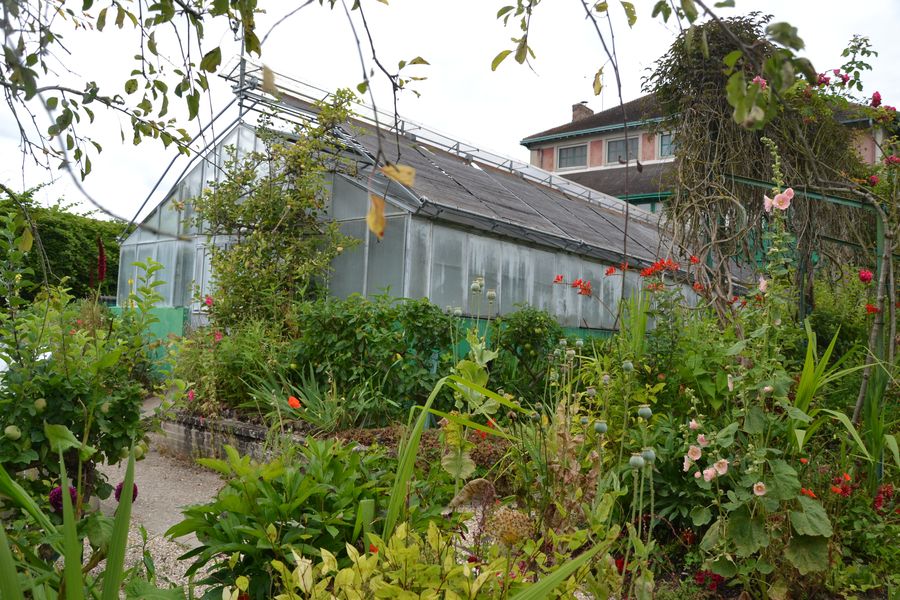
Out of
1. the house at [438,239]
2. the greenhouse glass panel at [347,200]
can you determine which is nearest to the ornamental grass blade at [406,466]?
the house at [438,239]

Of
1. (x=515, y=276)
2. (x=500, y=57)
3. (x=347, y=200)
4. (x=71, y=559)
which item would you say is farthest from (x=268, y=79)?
(x=515, y=276)

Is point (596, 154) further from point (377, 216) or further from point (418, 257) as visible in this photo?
point (377, 216)

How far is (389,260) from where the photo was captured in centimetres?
798

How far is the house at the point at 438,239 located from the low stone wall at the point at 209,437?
1834 millimetres

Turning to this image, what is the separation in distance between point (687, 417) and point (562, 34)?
2.67m

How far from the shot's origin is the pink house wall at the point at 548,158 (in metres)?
25.1

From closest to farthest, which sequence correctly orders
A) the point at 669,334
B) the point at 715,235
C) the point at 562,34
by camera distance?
the point at 562,34 < the point at 669,334 < the point at 715,235

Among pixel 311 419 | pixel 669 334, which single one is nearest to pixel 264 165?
pixel 311 419

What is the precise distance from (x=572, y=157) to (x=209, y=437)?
20457mm

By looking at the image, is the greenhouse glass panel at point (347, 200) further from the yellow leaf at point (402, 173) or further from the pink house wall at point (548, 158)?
the pink house wall at point (548, 158)

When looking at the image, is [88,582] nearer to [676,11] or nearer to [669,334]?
[676,11]

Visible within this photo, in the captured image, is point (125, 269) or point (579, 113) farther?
point (579, 113)

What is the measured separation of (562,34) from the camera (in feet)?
5.27

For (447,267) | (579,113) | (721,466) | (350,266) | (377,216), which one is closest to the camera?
(377,216)
